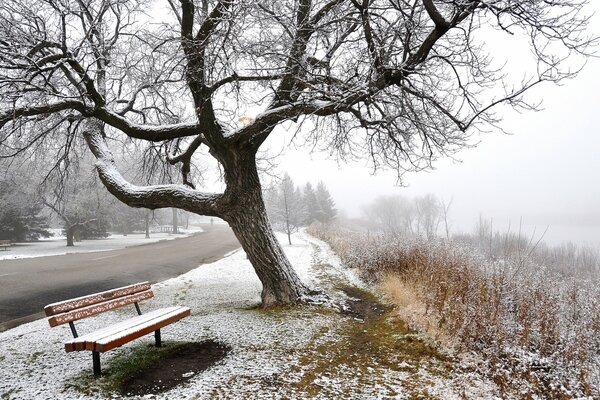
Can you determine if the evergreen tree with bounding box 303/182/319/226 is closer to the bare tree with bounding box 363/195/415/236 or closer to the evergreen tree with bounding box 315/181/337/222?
the evergreen tree with bounding box 315/181/337/222

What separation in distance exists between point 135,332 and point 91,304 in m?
1.27

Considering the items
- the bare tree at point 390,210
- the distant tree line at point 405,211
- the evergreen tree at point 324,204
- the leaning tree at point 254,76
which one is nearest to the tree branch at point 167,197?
the leaning tree at point 254,76

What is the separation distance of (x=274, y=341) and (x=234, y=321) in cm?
125

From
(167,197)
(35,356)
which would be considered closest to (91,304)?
(35,356)

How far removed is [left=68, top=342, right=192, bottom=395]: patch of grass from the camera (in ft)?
11.6

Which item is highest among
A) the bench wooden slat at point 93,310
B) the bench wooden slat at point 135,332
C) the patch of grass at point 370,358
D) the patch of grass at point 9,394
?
the bench wooden slat at point 93,310

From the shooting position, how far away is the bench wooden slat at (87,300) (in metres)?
4.16

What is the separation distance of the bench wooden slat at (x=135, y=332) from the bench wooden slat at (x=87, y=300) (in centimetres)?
95

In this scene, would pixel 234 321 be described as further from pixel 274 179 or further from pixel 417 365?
pixel 274 179

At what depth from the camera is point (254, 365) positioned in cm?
404

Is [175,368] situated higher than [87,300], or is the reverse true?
[87,300]

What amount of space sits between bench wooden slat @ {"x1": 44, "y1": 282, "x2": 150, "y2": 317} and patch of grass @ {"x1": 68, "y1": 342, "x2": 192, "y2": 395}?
0.83m

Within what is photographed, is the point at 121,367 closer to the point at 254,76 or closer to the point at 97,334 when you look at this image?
the point at 97,334

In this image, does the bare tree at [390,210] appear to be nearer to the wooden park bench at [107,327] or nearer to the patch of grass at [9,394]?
the wooden park bench at [107,327]
